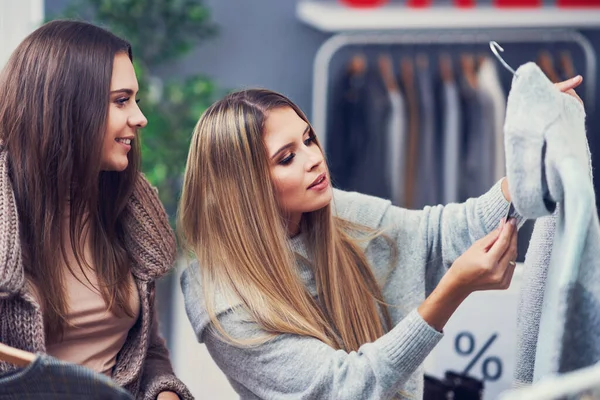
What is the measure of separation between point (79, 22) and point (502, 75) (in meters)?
1.89

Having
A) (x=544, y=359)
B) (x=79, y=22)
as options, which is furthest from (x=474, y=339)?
(x=79, y=22)

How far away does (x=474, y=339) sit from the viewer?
198cm

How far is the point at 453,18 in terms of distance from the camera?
3.04 meters

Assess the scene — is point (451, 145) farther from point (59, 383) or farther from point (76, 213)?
point (59, 383)

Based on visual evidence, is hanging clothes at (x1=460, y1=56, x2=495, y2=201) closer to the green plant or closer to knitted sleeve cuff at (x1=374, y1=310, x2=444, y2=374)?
the green plant

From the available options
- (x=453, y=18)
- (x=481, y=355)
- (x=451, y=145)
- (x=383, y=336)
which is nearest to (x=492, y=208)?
(x=383, y=336)

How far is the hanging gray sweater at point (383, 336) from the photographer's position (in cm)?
137

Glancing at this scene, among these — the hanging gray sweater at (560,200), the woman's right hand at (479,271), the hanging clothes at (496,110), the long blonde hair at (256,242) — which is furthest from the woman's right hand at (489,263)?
the hanging clothes at (496,110)

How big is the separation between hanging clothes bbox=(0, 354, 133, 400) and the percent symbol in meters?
1.01

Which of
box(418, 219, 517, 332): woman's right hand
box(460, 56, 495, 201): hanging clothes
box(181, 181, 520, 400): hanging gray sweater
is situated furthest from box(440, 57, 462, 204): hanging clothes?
box(418, 219, 517, 332): woman's right hand

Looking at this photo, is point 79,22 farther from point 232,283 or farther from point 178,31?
point 178,31

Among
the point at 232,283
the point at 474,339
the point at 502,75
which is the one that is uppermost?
the point at 502,75

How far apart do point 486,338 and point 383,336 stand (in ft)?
2.11

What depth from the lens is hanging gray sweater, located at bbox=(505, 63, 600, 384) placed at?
40.8 inches
